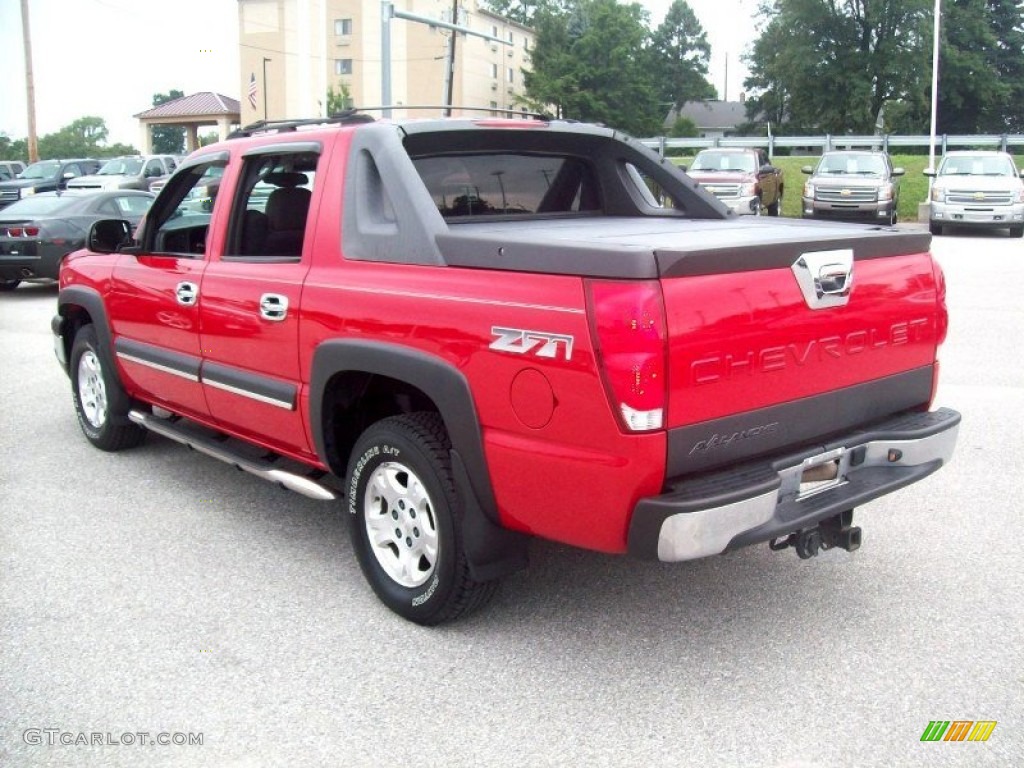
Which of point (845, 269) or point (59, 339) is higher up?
point (845, 269)

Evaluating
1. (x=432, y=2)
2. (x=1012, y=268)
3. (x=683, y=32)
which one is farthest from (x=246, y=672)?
(x=683, y=32)

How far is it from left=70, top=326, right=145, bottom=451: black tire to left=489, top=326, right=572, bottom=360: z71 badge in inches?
138

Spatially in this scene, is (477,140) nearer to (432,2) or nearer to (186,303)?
(186,303)

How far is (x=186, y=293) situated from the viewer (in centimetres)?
508

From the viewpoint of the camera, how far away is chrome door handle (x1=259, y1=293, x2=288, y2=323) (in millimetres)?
4370

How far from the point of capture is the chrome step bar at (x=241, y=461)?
4.41 m

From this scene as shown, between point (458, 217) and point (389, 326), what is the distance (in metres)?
1.04

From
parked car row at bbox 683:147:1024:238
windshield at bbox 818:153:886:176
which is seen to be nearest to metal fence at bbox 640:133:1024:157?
windshield at bbox 818:153:886:176

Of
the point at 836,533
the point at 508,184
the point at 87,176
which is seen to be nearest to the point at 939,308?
the point at 836,533

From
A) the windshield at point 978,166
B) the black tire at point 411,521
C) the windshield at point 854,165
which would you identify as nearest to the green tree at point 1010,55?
the windshield at point 854,165

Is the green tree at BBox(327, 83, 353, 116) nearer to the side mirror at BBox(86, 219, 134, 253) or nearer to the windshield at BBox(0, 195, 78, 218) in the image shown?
the windshield at BBox(0, 195, 78, 218)

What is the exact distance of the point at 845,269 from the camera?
3.63m

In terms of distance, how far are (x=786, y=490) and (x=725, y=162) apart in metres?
22.7

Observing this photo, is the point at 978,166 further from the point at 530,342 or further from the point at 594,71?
the point at 594,71
